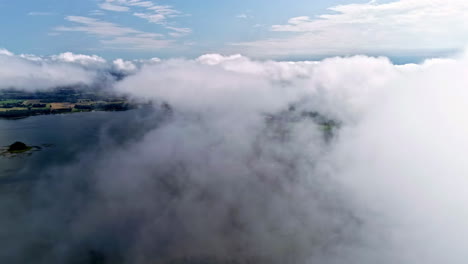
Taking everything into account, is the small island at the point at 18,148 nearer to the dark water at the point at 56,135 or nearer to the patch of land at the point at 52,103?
the dark water at the point at 56,135

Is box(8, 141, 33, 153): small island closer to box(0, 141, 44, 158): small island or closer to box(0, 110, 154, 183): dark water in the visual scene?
box(0, 141, 44, 158): small island

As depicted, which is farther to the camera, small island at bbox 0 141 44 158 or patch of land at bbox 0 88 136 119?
patch of land at bbox 0 88 136 119

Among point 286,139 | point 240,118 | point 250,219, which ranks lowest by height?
point 250,219

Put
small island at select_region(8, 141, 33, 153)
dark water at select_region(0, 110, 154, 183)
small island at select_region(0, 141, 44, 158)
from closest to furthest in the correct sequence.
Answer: dark water at select_region(0, 110, 154, 183) < small island at select_region(0, 141, 44, 158) < small island at select_region(8, 141, 33, 153)

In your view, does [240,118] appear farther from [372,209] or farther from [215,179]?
[372,209]

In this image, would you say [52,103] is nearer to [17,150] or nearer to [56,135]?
[56,135]

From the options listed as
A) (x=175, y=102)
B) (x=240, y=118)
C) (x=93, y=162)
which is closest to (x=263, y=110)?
(x=240, y=118)

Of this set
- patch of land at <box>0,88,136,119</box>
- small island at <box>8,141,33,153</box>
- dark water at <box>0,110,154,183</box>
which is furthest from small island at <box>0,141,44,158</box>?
patch of land at <box>0,88,136,119</box>

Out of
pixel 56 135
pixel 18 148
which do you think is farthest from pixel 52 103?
pixel 18 148
